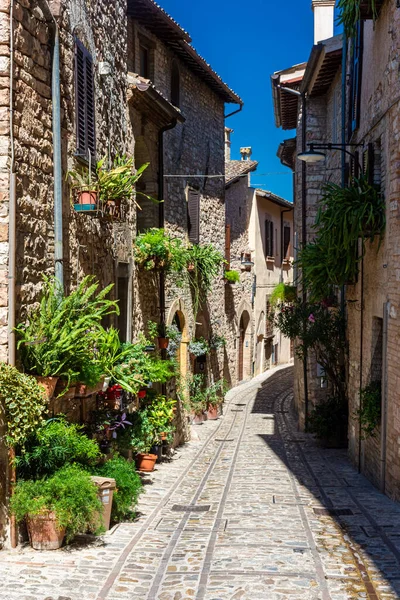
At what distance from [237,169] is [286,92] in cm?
617

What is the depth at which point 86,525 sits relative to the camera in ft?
24.2

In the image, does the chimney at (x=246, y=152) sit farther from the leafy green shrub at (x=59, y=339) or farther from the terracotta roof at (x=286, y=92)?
the leafy green shrub at (x=59, y=339)

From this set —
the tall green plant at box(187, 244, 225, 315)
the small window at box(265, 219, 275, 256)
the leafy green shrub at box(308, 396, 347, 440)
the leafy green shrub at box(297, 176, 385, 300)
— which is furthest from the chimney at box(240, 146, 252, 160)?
the leafy green shrub at box(297, 176, 385, 300)

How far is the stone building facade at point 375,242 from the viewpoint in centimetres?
969

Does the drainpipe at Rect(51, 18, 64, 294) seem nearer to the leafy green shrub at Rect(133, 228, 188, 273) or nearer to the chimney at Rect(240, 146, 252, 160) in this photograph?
the leafy green shrub at Rect(133, 228, 188, 273)

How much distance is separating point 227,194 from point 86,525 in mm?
18296

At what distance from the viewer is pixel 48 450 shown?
700 centimetres

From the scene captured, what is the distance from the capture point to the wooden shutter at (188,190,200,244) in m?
18.2

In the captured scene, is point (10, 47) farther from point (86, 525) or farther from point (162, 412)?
point (162, 412)

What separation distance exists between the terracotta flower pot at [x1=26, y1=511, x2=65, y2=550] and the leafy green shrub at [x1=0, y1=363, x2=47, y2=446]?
2.50ft

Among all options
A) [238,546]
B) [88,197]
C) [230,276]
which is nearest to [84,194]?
[88,197]

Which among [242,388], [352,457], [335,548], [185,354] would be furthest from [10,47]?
[242,388]

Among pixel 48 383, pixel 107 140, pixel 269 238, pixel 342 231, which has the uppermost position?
pixel 269 238

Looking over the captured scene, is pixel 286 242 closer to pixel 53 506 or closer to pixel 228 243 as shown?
pixel 228 243
